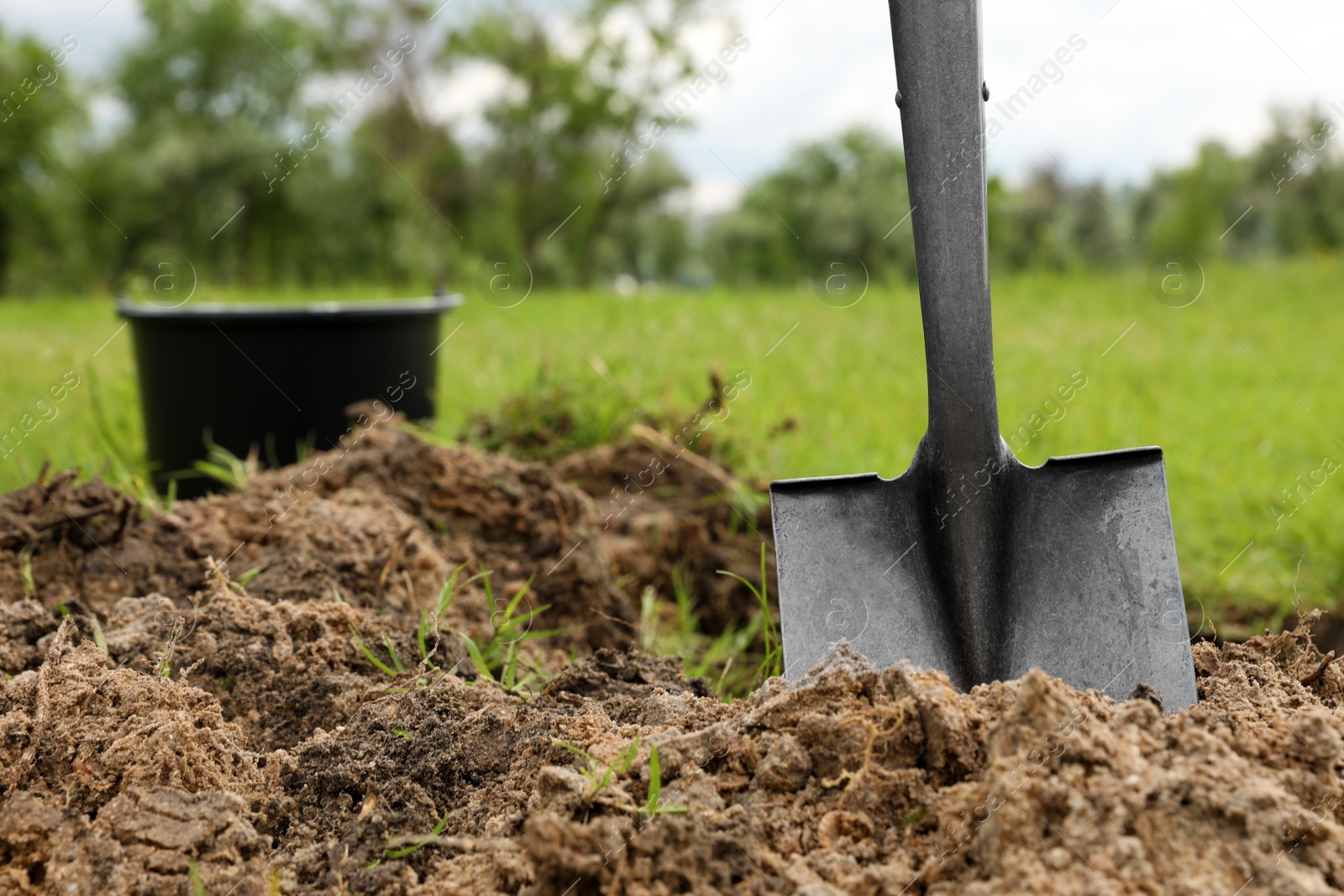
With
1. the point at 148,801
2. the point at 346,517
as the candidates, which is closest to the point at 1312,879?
the point at 148,801

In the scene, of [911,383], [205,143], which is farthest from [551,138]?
[911,383]

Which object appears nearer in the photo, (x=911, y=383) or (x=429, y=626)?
(x=429, y=626)

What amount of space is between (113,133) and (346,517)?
31486 millimetres

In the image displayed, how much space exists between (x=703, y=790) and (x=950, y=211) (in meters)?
0.90

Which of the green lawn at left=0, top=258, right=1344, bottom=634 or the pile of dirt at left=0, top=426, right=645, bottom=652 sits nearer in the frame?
the pile of dirt at left=0, top=426, right=645, bottom=652

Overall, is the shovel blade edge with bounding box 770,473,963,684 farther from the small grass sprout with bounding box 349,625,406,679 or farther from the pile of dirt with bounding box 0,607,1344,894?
the small grass sprout with bounding box 349,625,406,679

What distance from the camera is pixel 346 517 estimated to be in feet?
6.88

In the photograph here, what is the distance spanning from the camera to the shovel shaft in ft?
4.45

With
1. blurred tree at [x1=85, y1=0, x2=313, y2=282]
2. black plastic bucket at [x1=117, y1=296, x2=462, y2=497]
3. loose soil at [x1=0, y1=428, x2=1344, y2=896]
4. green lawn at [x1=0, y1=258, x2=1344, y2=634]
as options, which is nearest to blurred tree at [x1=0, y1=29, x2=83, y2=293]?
blurred tree at [x1=85, y1=0, x2=313, y2=282]

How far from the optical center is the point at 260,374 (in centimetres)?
299

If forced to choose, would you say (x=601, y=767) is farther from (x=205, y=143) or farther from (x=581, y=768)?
(x=205, y=143)

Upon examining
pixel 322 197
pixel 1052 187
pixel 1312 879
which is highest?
pixel 1052 187

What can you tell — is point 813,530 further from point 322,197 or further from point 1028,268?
point 322,197

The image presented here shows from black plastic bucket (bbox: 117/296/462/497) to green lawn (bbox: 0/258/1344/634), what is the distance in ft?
1.02
